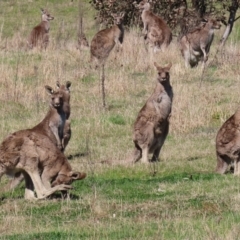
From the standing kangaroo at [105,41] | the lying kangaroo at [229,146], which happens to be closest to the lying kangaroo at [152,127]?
the lying kangaroo at [229,146]

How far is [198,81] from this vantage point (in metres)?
17.4

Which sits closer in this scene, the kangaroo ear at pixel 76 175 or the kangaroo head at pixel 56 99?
the kangaroo ear at pixel 76 175

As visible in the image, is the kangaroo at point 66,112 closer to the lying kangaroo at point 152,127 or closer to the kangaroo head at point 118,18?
the lying kangaroo at point 152,127

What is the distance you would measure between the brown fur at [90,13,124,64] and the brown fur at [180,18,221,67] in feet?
5.88

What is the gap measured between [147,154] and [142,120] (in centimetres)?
53

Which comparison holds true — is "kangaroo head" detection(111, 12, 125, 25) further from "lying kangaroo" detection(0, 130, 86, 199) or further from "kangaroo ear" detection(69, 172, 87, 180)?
"kangaroo ear" detection(69, 172, 87, 180)

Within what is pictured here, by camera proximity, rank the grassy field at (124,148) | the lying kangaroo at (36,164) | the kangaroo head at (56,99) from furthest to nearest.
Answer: the kangaroo head at (56,99) < the lying kangaroo at (36,164) < the grassy field at (124,148)

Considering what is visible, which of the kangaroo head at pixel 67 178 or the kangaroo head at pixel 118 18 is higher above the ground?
the kangaroo head at pixel 118 18

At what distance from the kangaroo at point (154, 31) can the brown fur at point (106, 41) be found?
0.77 meters

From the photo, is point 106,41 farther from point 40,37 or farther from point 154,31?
point 40,37

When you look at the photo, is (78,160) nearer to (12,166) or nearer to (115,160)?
(115,160)

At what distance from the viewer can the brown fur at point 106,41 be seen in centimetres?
1975

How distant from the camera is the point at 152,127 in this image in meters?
12.2

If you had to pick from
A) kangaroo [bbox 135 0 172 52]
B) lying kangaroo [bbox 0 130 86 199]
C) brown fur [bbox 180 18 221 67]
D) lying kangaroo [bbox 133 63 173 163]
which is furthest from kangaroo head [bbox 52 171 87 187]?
kangaroo [bbox 135 0 172 52]
